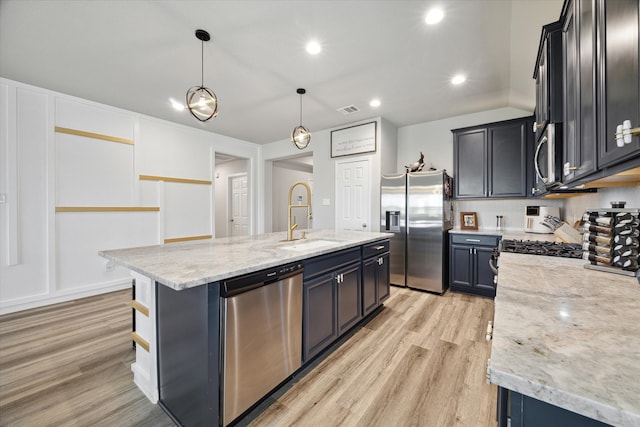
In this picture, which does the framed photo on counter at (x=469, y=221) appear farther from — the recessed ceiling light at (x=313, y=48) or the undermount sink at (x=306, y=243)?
the recessed ceiling light at (x=313, y=48)

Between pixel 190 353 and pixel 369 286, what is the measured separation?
1.81 m

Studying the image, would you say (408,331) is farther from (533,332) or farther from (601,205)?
(533,332)

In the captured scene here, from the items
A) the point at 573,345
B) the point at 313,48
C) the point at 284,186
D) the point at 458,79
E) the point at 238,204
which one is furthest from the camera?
the point at 238,204

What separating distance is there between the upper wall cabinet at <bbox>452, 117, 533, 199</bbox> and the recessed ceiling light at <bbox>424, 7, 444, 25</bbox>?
2117mm

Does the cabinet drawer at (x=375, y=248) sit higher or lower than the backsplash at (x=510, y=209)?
lower

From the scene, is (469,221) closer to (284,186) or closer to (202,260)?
(202,260)

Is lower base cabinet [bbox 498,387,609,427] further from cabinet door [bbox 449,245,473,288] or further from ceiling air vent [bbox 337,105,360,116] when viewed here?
ceiling air vent [bbox 337,105,360,116]

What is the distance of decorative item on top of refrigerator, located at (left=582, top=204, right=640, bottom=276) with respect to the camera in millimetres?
1201

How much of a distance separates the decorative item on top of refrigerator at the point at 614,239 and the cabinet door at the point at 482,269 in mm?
2102

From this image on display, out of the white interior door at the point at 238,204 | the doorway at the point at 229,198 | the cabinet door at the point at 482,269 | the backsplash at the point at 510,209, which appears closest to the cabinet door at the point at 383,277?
the cabinet door at the point at 482,269

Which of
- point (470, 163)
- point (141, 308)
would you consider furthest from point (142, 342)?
point (470, 163)

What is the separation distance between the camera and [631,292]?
102 cm

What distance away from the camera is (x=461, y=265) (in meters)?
3.65

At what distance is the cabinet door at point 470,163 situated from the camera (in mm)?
3705
